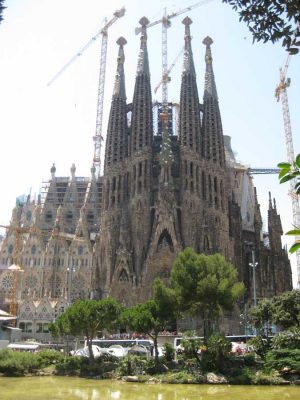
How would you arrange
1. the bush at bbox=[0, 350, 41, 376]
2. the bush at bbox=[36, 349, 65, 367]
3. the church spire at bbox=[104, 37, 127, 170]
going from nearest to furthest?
the bush at bbox=[0, 350, 41, 376]
the bush at bbox=[36, 349, 65, 367]
the church spire at bbox=[104, 37, 127, 170]

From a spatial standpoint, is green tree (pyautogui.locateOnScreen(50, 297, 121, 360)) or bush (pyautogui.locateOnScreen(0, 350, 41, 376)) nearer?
bush (pyautogui.locateOnScreen(0, 350, 41, 376))

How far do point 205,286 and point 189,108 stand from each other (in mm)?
43426

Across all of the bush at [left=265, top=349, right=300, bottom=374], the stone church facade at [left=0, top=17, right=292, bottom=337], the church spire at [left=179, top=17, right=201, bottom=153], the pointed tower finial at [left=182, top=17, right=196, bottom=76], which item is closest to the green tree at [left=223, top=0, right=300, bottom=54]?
the bush at [left=265, top=349, right=300, bottom=374]

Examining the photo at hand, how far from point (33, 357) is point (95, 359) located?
4.60 meters

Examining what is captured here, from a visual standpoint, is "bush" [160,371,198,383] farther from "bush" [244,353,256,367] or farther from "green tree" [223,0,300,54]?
"green tree" [223,0,300,54]

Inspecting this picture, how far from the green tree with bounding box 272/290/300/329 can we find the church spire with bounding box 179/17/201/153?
37762 mm

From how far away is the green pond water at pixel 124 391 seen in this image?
22.0 metres

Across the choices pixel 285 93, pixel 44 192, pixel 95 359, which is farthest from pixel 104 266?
pixel 285 93

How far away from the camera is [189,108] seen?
71.8 metres

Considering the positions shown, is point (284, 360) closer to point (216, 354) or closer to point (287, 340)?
point (287, 340)

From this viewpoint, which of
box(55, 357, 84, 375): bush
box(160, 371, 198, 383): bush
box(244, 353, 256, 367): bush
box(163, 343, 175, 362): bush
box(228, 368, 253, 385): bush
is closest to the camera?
box(228, 368, 253, 385): bush

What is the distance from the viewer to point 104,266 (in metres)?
66.4

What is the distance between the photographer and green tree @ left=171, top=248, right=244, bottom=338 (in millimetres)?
34281

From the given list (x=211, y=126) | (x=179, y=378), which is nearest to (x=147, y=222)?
(x=211, y=126)
